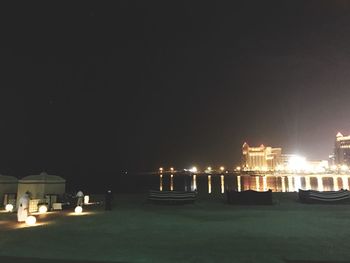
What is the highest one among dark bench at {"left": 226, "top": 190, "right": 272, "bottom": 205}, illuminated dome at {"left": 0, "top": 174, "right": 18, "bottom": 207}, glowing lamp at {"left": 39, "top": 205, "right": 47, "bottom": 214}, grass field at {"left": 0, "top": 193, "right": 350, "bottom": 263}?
illuminated dome at {"left": 0, "top": 174, "right": 18, "bottom": 207}

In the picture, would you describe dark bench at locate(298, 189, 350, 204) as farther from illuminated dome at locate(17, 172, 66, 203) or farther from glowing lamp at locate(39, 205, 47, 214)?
illuminated dome at locate(17, 172, 66, 203)

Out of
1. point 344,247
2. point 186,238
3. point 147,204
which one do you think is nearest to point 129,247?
point 186,238

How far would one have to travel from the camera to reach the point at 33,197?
2102 cm

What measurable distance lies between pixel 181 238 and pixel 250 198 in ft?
40.3

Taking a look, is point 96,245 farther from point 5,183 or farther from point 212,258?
point 5,183

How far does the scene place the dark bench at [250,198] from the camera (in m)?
22.1

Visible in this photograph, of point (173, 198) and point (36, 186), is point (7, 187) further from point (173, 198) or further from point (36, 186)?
point (173, 198)

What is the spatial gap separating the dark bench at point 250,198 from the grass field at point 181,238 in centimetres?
473

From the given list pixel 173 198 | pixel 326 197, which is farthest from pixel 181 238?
pixel 326 197

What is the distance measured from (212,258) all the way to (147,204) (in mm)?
14762

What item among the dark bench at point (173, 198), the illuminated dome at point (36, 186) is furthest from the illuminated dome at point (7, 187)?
the dark bench at point (173, 198)

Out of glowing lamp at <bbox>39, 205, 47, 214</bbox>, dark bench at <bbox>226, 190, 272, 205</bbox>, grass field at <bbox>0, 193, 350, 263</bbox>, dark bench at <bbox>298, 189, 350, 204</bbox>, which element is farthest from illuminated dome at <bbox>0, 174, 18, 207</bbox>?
dark bench at <bbox>298, 189, 350, 204</bbox>

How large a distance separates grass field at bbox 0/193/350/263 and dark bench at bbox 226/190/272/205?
15.5ft

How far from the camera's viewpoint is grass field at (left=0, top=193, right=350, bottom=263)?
8.89 meters
